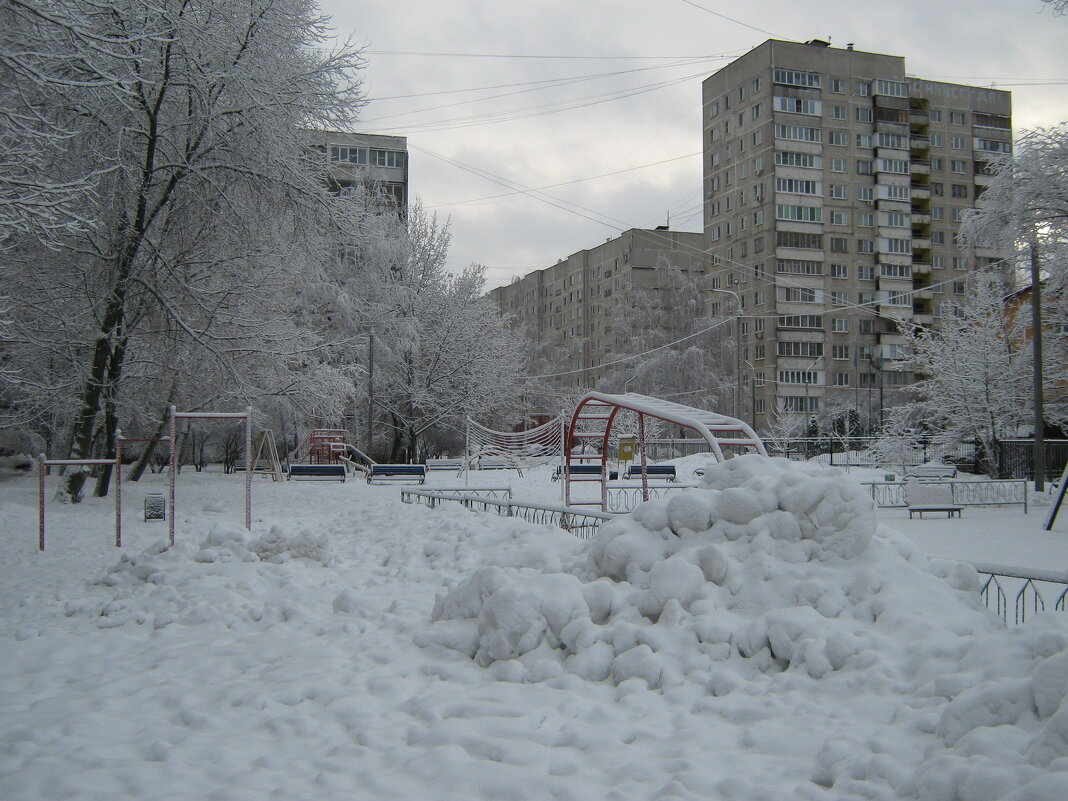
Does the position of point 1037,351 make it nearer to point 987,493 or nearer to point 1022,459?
point 987,493

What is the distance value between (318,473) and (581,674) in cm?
2133

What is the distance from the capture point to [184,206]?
54.9 feet

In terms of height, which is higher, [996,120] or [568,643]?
[996,120]

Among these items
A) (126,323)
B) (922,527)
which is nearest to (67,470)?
(126,323)

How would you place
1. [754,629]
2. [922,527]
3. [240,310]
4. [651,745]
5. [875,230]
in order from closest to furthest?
[651,745] → [754,629] → [922,527] → [240,310] → [875,230]

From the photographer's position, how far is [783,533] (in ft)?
21.0

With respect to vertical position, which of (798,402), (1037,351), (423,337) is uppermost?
(423,337)

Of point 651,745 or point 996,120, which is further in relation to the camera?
point 996,120

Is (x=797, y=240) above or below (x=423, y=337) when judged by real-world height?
above

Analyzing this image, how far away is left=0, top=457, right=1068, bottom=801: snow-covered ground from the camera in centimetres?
393

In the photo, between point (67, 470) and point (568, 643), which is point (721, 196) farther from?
point (568, 643)

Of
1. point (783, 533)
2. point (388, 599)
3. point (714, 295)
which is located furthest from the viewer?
point (714, 295)

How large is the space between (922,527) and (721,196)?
51489 mm

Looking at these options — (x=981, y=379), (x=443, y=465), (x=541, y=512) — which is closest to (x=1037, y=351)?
(x=981, y=379)
